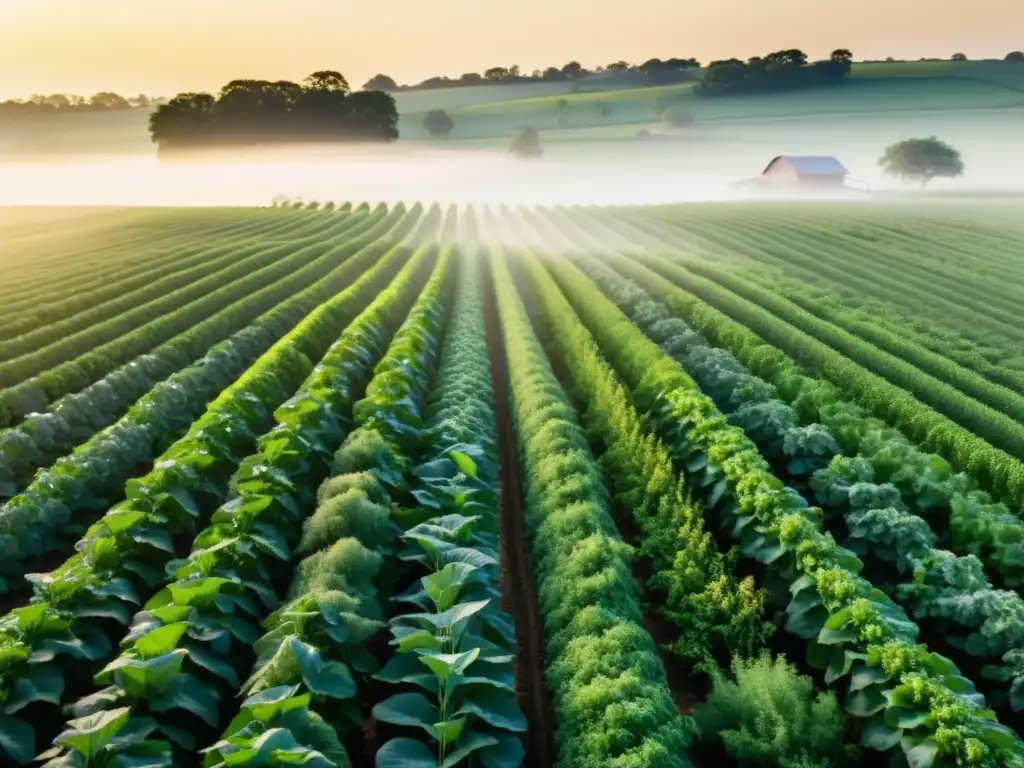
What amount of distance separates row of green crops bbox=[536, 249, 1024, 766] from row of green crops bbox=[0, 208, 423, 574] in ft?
29.9

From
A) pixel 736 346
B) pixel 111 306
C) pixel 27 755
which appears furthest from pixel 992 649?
pixel 111 306

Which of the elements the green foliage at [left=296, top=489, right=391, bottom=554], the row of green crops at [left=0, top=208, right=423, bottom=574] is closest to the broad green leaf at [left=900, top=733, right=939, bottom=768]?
the green foliage at [left=296, top=489, right=391, bottom=554]

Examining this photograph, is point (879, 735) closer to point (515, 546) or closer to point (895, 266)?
point (515, 546)

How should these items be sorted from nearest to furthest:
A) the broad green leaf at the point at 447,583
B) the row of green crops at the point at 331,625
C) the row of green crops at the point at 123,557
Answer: the row of green crops at the point at 331,625
the row of green crops at the point at 123,557
the broad green leaf at the point at 447,583

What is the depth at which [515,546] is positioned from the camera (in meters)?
12.7

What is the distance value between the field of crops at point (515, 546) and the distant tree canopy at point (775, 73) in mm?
122923

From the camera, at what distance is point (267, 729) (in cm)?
642

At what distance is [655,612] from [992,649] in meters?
3.79

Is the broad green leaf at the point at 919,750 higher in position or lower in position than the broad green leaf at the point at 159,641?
A: lower

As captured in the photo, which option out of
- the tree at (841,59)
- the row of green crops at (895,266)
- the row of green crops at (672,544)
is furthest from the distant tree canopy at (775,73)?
the row of green crops at (672,544)

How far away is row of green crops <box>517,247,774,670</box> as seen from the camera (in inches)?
383

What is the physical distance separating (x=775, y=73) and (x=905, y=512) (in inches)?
5478

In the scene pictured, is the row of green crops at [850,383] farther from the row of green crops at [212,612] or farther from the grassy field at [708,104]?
the grassy field at [708,104]

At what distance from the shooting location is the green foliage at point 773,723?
7539 millimetres
